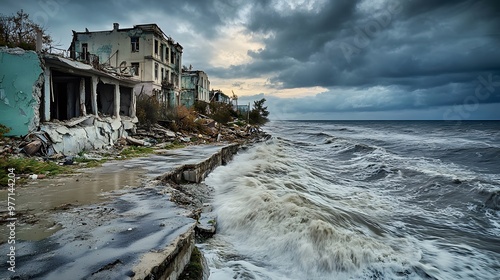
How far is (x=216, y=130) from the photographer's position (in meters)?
23.6

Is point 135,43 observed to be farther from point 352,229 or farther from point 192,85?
point 352,229

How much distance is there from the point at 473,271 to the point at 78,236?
237 inches

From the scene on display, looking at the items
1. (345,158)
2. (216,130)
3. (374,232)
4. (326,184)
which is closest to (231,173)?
(326,184)

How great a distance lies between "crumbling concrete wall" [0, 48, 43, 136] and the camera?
8.99 meters

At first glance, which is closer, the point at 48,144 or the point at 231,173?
the point at 48,144

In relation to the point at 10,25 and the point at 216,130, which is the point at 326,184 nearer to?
the point at 216,130

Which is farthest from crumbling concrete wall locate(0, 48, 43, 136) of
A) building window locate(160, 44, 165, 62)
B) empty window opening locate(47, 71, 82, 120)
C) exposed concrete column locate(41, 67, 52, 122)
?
building window locate(160, 44, 165, 62)

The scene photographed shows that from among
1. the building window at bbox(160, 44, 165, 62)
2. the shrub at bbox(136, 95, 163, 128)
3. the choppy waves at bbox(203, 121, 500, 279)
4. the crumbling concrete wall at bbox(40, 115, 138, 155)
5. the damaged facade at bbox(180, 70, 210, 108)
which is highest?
the building window at bbox(160, 44, 165, 62)

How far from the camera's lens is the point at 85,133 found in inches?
439

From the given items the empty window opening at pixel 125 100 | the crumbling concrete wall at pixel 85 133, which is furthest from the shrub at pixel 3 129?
the empty window opening at pixel 125 100

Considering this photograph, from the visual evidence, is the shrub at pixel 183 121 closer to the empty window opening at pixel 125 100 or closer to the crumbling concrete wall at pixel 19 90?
the empty window opening at pixel 125 100

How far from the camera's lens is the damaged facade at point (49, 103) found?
29.6ft

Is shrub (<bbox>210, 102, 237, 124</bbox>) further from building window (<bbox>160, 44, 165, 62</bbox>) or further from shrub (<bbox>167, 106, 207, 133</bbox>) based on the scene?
shrub (<bbox>167, 106, 207, 133</bbox>)

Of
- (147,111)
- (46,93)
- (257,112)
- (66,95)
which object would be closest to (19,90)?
(46,93)
